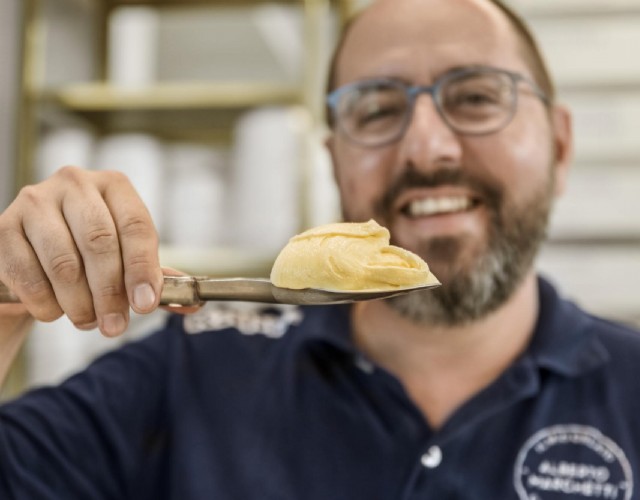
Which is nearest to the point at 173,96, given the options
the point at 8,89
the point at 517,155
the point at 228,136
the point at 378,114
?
the point at 228,136

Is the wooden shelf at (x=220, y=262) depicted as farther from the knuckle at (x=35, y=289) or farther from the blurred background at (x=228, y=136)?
the knuckle at (x=35, y=289)

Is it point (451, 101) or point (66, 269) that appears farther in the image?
point (451, 101)

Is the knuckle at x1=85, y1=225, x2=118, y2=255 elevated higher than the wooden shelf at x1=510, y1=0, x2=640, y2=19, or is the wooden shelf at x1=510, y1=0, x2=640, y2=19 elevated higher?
the wooden shelf at x1=510, y1=0, x2=640, y2=19

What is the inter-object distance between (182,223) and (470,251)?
119 centimetres

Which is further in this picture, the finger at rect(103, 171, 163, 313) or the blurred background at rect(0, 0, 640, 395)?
the blurred background at rect(0, 0, 640, 395)

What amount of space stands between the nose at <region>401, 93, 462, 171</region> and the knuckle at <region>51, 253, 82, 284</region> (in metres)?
0.60

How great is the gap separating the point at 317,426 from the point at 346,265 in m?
0.57

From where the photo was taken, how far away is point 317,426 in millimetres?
1117

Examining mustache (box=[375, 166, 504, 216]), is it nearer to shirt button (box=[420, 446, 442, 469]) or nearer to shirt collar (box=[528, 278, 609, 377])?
shirt collar (box=[528, 278, 609, 377])

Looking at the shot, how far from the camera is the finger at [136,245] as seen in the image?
0.68 m

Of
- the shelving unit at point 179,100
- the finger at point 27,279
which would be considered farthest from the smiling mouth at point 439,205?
the shelving unit at point 179,100

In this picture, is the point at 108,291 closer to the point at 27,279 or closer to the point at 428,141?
the point at 27,279

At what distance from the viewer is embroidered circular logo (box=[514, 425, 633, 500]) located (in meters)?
1.01

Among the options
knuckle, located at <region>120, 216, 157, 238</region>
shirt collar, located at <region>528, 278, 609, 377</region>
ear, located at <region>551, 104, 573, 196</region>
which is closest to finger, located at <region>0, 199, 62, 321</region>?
knuckle, located at <region>120, 216, 157, 238</region>
